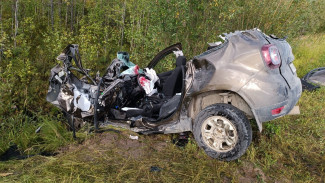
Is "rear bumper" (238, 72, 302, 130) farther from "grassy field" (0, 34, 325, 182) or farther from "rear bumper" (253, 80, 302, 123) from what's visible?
"grassy field" (0, 34, 325, 182)

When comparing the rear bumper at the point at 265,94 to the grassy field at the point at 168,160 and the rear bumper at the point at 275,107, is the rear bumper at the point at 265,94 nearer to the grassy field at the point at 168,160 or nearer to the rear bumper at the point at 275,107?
the rear bumper at the point at 275,107

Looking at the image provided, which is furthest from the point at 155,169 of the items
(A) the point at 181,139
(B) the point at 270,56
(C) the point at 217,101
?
(B) the point at 270,56

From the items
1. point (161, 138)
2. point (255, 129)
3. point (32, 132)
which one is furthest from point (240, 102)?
point (32, 132)

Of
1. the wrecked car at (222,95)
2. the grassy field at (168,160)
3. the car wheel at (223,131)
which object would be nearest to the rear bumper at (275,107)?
the wrecked car at (222,95)

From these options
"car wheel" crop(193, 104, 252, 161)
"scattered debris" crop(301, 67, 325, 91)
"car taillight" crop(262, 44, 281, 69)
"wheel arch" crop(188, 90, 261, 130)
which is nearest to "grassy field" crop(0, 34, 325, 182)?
"car wheel" crop(193, 104, 252, 161)

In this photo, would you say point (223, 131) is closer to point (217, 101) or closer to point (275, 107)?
point (217, 101)

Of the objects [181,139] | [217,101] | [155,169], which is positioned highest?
[217,101]

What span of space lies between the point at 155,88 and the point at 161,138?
1.13 metres

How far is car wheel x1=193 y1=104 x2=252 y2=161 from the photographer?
264 centimetres

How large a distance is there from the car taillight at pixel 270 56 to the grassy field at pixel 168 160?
1084mm

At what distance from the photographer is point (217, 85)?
2.75 meters

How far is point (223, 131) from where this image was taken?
2758 mm

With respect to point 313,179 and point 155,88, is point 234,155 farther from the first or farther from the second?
point 155,88

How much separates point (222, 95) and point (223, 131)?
0.43 metres
